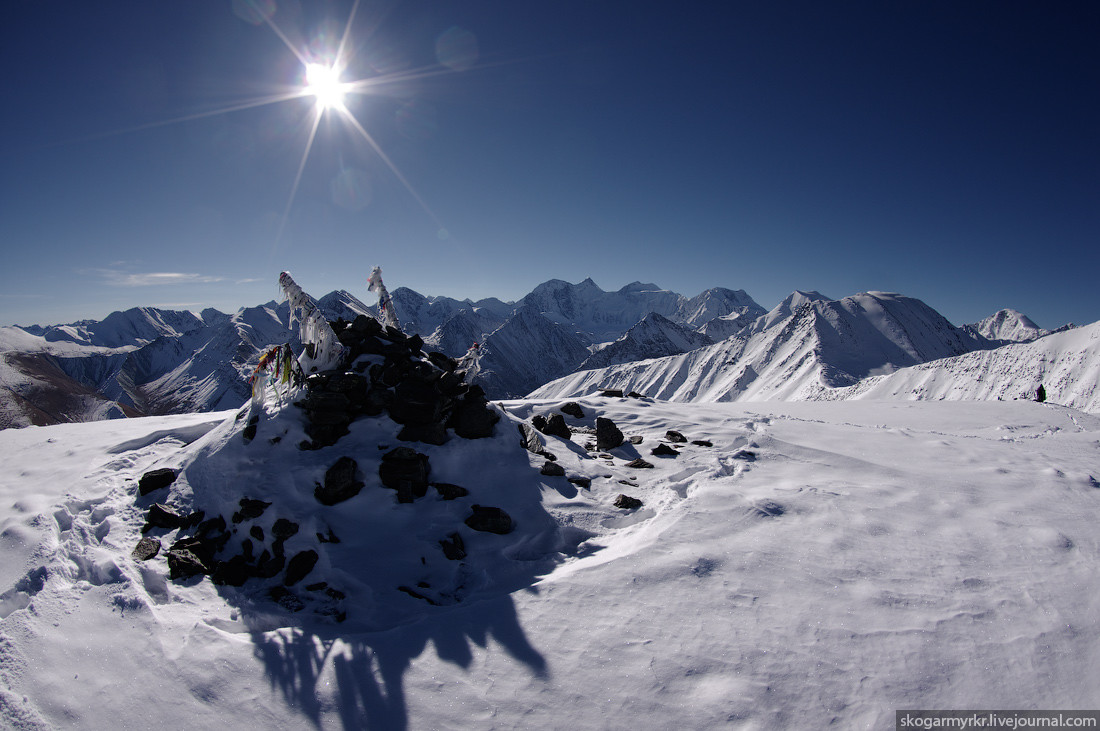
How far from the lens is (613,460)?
12.8 metres

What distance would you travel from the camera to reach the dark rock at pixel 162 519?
29.0ft

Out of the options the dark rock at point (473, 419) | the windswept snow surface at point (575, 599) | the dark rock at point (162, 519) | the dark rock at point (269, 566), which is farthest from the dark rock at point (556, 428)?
the dark rock at point (162, 519)

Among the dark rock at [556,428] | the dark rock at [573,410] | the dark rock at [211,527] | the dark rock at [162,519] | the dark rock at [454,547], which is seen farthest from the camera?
the dark rock at [573,410]

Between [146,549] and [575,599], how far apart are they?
8.24 m

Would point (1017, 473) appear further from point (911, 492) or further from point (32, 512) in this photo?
point (32, 512)

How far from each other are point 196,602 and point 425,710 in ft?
16.6

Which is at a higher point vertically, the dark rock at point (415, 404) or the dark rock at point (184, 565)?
the dark rock at point (415, 404)

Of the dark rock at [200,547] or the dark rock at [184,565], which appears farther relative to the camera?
the dark rock at [200,547]

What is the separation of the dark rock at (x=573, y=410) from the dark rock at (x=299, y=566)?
11079mm

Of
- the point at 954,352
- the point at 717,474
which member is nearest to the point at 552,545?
the point at 717,474

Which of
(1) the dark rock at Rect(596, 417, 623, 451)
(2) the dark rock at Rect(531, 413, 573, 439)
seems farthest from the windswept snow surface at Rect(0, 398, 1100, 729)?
(2) the dark rock at Rect(531, 413, 573, 439)

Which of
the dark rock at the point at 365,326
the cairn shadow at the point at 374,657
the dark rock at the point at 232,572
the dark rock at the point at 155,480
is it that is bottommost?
the cairn shadow at the point at 374,657

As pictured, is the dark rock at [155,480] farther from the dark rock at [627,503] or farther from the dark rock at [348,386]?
the dark rock at [627,503]

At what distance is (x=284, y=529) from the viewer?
8.49 m
